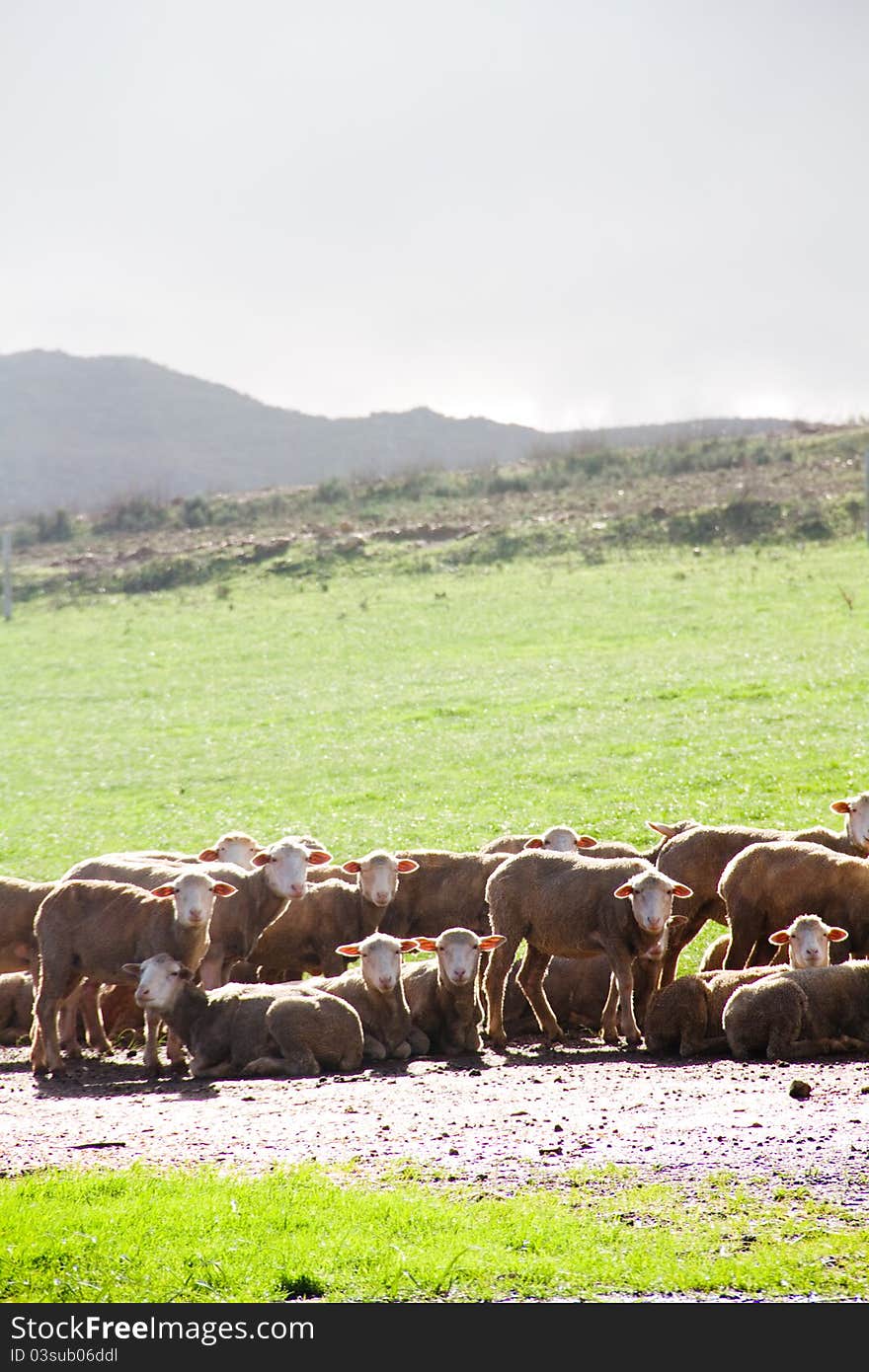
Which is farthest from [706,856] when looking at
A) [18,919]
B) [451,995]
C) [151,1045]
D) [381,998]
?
[18,919]

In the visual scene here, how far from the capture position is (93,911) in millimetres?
12891

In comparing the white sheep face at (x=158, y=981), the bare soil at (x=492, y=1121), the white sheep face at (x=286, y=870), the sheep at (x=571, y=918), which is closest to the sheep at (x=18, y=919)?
the white sheep face at (x=286, y=870)

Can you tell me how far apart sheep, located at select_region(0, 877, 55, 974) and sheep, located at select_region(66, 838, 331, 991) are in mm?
394

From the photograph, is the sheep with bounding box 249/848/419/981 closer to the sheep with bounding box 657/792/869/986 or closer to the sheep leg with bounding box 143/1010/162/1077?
the sheep with bounding box 657/792/869/986

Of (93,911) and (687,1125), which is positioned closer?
(687,1125)

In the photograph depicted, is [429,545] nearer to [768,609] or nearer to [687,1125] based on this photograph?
[768,609]

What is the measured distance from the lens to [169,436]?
584 feet

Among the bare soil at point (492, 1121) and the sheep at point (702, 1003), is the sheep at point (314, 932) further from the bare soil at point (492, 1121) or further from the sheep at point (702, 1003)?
the sheep at point (702, 1003)

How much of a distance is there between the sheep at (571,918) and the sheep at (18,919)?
4.03 m

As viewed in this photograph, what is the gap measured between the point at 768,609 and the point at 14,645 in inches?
793

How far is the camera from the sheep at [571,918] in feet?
41.1

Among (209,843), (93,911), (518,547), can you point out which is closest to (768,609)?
(518,547)

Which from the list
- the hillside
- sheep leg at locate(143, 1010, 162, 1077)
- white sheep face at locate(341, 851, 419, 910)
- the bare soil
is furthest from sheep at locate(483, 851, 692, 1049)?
the hillside

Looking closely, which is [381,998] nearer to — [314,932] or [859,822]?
[314,932]
